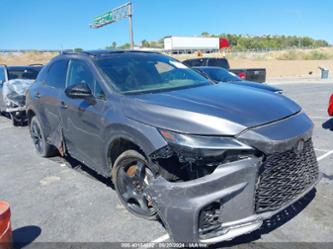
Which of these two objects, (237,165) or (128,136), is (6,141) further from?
(237,165)

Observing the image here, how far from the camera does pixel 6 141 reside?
782 centimetres

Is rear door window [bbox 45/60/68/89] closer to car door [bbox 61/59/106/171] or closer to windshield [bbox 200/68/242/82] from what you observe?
car door [bbox 61/59/106/171]

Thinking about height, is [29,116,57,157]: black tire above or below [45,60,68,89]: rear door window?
below

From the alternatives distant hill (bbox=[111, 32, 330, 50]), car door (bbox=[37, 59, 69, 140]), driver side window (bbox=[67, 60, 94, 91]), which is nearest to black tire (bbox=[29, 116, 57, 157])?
car door (bbox=[37, 59, 69, 140])

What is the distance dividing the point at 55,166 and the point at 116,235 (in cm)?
271

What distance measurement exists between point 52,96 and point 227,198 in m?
3.46

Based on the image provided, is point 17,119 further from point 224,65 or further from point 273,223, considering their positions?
point 224,65

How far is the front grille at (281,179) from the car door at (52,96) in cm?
323

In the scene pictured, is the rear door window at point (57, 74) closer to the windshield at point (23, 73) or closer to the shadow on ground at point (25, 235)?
the shadow on ground at point (25, 235)

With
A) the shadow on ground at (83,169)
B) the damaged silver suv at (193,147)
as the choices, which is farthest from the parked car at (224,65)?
the damaged silver suv at (193,147)

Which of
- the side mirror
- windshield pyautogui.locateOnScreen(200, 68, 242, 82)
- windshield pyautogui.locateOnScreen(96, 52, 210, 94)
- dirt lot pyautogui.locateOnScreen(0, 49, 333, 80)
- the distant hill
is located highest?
the distant hill

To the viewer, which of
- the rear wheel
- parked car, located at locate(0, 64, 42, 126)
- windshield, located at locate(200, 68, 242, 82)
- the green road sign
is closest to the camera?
parked car, located at locate(0, 64, 42, 126)

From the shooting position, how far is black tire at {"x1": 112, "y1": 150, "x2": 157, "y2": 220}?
3.45m

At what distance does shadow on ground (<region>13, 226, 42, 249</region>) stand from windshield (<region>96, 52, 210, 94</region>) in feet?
5.70
